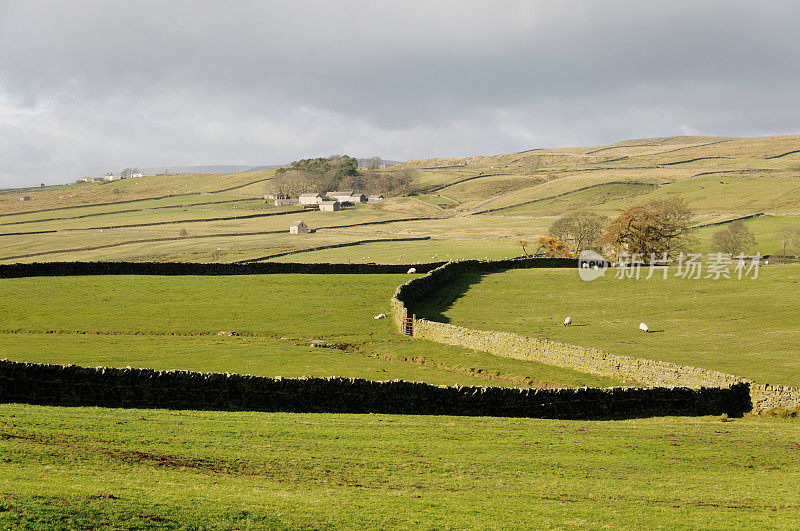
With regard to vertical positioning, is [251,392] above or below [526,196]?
below

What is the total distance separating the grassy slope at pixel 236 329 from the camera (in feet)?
96.2

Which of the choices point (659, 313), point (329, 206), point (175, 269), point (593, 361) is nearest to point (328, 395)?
point (593, 361)

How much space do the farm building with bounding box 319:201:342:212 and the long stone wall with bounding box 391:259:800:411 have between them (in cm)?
14514

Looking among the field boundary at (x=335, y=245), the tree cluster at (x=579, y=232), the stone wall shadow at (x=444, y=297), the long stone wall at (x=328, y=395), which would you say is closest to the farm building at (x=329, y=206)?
the field boundary at (x=335, y=245)

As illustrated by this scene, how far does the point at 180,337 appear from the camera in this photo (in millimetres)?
38156

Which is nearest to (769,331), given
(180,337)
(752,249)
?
(180,337)

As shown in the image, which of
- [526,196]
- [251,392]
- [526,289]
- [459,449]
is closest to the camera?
[459,449]

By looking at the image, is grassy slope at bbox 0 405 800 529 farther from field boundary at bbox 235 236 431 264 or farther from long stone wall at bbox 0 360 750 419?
field boundary at bbox 235 236 431 264

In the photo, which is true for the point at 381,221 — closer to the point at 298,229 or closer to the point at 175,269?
the point at 298,229

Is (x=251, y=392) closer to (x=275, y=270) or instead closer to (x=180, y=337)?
(x=180, y=337)

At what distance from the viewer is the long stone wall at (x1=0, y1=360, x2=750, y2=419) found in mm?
20156

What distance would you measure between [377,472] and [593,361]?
1819cm

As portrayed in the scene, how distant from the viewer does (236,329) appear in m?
41.0

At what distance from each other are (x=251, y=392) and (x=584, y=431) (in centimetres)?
1046
